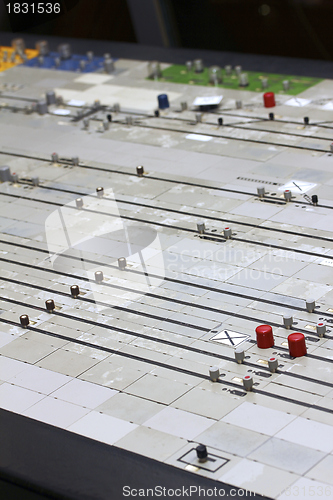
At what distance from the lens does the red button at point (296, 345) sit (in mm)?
11734

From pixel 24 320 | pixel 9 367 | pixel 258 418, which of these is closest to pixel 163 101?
pixel 24 320

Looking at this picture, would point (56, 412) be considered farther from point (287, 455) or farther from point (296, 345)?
point (296, 345)

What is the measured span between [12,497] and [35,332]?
363 cm

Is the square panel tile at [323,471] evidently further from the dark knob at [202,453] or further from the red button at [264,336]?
the red button at [264,336]

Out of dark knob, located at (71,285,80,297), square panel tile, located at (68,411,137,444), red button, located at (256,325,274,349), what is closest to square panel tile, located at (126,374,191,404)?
square panel tile, located at (68,411,137,444)

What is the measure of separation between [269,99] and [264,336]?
9.81 metres

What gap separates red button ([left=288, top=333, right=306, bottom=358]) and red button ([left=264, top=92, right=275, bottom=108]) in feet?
32.4

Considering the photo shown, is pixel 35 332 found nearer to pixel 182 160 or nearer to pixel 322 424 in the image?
pixel 322 424

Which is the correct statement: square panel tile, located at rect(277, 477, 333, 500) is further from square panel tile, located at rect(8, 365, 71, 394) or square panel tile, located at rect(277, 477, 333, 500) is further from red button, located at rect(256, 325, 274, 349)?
square panel tile, located at rect(8, 365, 71, 394)

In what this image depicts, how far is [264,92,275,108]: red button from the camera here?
20562mm

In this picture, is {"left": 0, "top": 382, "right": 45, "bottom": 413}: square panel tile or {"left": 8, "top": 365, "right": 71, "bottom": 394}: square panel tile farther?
{"left": 8, "top": 365, "right": 71, "bottom": 394}: square panel tile

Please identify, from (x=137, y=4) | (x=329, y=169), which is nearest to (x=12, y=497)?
(x=329, y=169)

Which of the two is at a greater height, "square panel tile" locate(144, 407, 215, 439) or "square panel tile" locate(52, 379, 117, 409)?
→ "square panel tile" locate(52, 379, 117, 409)

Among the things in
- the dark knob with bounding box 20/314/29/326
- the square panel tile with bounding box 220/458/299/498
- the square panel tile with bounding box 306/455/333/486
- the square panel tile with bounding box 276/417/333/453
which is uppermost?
the dark knob with bounding box 20/314/29/326
